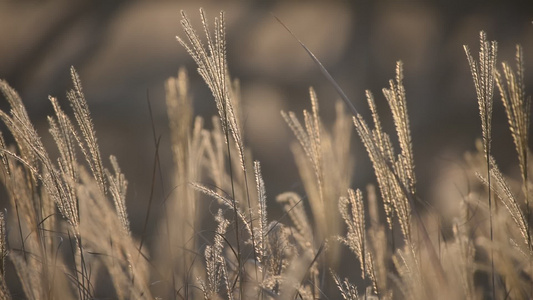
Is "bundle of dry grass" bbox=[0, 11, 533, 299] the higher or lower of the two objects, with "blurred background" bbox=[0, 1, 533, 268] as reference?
lower

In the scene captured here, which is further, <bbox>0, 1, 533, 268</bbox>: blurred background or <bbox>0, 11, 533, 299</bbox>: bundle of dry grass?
<bbox>0, 1, 533, 268</bbox>: blurred background

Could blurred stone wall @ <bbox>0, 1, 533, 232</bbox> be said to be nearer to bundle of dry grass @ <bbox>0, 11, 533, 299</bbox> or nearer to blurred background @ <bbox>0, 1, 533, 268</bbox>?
blurred background @ <bbox>0, 1, 533, 268</bbox>

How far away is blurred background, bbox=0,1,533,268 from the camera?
2826 millimetres

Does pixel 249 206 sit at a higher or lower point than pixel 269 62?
lower

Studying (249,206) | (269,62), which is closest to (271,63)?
(269,62)

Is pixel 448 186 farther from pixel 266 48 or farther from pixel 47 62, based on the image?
pixel 47 62

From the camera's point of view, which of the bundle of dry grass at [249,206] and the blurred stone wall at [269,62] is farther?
the blurred stone wall at [269,62]

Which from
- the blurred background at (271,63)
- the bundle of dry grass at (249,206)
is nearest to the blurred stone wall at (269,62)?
the blurred background at (271,63)

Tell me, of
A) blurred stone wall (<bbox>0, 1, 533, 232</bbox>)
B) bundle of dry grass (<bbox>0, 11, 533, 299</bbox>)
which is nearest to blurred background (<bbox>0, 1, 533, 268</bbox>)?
blurred stone wall (<bbox>0, 1, 533, 232</bbox>)

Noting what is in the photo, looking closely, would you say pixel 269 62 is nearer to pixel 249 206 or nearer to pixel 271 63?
pixel 271 63

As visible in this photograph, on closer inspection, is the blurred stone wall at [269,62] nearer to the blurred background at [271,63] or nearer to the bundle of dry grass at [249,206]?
the blurred background at [271,63]

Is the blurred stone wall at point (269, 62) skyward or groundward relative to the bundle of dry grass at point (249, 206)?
skyward

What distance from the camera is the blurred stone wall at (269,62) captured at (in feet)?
9.28

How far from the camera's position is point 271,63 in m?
2.92
